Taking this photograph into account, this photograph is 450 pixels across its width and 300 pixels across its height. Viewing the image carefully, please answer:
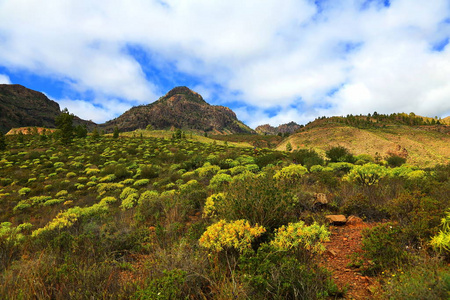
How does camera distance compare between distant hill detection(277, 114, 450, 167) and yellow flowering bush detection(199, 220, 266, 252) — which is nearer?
yellow flowering bush detection(199, 220, 266, 252)

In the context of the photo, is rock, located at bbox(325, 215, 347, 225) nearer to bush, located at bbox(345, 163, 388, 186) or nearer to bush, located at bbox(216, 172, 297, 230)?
bush, located at bbox(216, 172, 297, 230)

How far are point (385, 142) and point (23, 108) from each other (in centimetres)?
20740

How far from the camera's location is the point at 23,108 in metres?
145

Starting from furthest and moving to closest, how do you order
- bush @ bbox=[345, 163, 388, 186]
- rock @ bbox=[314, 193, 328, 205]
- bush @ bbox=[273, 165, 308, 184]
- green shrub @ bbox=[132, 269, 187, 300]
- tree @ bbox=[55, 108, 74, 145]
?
tree @ bbox=[55, 108, 74, 145] → bush @ bbox=[273, 165, 308, 184] → bush @ bbox=[345, 163, 388, 186] → rock @ bbox=[314, 193, 328, 205] → green shrub @ bbox=[132, 269, 187, 300]

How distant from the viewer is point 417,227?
3268 millimetres

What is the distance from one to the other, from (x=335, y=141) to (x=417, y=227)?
121 ft

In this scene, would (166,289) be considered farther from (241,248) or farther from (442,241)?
(442,241)

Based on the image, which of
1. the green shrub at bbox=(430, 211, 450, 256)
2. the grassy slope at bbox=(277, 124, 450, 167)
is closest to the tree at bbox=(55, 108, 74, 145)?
the grassy slope at bbox=(277, 124, 450, 167)

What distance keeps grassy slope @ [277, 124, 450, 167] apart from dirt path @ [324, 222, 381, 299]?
2952 cm

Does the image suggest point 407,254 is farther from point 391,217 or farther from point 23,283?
point 23,283

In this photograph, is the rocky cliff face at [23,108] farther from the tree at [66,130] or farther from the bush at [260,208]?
the bush at [260,208]

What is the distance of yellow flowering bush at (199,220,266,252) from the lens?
306 cm

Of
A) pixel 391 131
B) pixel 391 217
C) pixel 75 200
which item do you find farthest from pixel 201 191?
pixel 391 131

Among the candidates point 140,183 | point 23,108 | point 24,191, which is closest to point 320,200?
point 140,183
